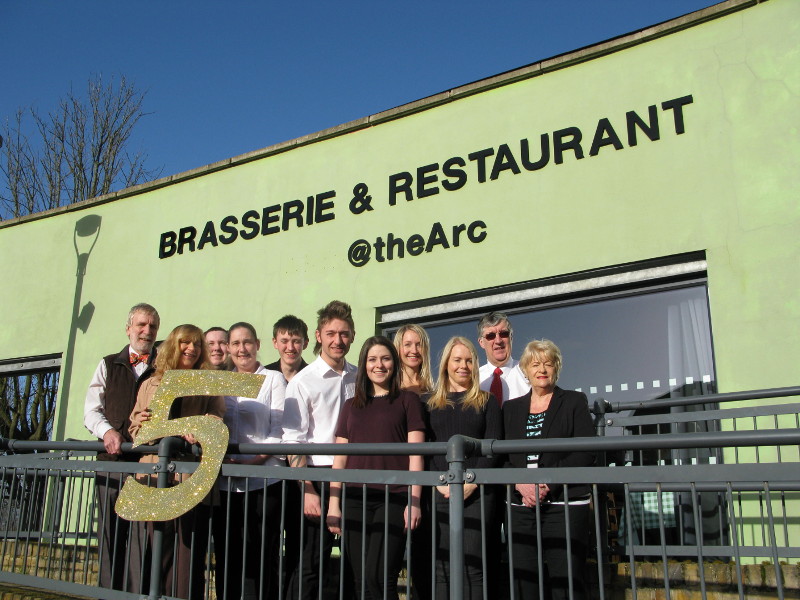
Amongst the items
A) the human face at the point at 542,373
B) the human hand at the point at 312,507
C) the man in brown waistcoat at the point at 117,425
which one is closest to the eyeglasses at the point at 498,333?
the human face at the point at 542,373

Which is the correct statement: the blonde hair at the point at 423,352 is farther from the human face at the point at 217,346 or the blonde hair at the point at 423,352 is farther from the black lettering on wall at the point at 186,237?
the black lettering on wall at the point at 186,237

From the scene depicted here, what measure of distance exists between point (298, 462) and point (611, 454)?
2.40 metres

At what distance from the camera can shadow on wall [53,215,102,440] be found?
10.1 meters

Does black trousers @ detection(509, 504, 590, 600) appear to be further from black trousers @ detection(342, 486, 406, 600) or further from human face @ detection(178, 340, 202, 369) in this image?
human face @ detection(178, 340, 202, 369)

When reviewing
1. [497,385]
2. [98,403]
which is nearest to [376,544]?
[497,385]

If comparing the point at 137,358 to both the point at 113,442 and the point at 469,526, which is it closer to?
the point at 113,442

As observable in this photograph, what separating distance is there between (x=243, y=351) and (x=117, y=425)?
3.08ft

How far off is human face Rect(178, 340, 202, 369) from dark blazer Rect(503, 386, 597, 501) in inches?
72.8

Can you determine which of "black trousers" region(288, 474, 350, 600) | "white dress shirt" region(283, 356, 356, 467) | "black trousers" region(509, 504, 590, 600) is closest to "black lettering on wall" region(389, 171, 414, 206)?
"white dress shirt" region(283, 356, 356, 467)

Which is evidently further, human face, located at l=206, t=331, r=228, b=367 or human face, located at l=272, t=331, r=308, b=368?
human face, located at l=206, t=331, r=228, b=367

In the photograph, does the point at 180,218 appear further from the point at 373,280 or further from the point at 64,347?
the point at 373,280

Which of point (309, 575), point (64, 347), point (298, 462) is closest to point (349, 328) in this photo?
point (298, 462)

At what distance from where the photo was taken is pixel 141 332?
5.15 m

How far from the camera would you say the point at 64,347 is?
34.4 ft
